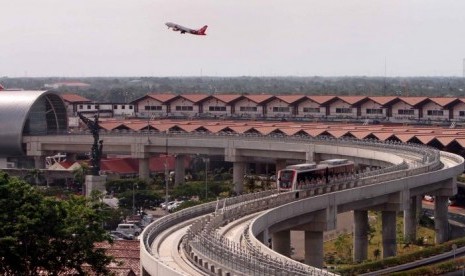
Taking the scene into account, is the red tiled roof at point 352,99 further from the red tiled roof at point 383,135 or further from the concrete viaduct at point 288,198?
the concrete viaduct at point 288,198

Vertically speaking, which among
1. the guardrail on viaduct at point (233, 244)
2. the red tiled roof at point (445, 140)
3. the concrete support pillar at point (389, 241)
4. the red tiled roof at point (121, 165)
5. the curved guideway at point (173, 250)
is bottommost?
the concrete support pillar at point (389, 241)

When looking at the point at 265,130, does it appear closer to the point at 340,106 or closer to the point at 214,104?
the point at 340,106

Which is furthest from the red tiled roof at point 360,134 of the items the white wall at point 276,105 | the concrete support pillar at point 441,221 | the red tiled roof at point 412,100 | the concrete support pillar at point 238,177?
the white wall at point 276,105

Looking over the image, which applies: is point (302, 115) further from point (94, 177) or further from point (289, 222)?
point (289, 222)

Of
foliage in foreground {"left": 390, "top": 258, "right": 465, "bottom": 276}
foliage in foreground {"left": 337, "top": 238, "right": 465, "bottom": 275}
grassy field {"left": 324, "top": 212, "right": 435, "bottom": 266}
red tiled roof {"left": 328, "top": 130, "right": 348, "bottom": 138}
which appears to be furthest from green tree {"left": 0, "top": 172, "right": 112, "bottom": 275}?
red tiled roof {"left": 328, "top": 130, "right": 348, "bottom": 138}

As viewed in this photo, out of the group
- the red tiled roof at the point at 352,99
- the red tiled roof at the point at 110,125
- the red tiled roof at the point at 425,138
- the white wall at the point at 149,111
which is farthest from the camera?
the white wall at the point at 149,111

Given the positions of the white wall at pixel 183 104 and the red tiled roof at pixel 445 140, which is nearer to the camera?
the red tiled roof at pixel 445 140

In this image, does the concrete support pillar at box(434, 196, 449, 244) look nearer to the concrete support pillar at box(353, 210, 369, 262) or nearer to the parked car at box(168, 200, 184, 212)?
the concrete support pillar at box(353, 210, 369, 262)

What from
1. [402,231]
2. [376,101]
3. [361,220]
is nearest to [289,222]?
[361,220]
